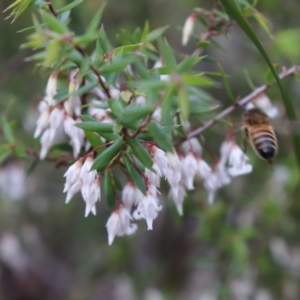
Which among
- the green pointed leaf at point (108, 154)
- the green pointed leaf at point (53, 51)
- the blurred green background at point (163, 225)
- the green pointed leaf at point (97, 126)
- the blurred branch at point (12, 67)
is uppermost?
the green pointed leaf at point (53, 51)

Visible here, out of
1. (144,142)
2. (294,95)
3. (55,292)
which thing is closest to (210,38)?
(144,142)

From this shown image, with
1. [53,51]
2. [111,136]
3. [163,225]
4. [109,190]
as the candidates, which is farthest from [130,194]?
[163,225]

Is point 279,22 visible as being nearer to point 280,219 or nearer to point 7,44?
point 280,219


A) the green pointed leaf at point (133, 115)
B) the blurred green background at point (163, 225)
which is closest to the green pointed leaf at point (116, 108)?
the green pointed leaf at point (133, 115)

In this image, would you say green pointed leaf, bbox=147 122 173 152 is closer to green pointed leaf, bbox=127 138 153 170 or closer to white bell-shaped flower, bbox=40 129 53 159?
green pointed leaf, bbox=127 138 153 170

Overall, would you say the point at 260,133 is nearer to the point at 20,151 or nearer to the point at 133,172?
the point at 133,172

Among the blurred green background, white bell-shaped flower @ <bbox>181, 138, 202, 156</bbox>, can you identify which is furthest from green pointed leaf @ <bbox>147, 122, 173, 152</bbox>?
the blurred green background

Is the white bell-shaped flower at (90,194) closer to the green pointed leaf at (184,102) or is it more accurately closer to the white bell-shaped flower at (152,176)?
the white bell-shaped flower at (152,176)
